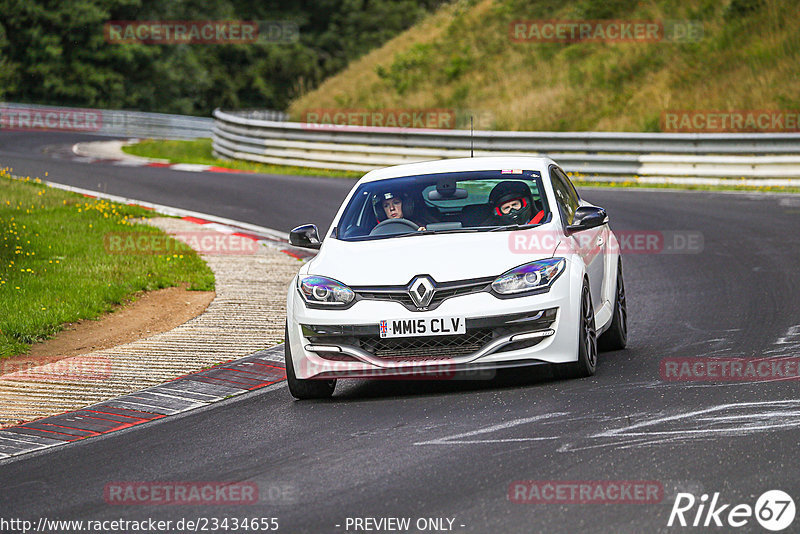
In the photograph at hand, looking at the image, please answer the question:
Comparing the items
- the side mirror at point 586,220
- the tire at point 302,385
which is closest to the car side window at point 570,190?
the side mirror at point 586,220

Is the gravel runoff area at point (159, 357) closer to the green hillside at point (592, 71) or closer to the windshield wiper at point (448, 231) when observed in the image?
the windshield wiper at point (448, 231)

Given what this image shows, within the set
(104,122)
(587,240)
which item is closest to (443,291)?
(587,240)

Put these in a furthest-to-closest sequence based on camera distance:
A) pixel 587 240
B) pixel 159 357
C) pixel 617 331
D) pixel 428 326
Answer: pixel 159 357 → pixel 617 331 → pixel 587 240 → pixel 428 326

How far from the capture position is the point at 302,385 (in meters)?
7.94

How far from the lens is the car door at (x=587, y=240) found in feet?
27.6

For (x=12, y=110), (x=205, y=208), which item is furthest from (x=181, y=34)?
(x=205, y=208)

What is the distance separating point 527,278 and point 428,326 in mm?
720

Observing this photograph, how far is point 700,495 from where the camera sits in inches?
205

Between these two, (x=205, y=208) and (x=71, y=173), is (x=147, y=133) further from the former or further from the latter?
(x=205, y=208)

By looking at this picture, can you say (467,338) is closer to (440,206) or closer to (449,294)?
(449,294)

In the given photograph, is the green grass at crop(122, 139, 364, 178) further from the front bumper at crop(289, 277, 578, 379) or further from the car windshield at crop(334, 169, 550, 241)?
the front bumper at crop(289, 277, 578, 379)

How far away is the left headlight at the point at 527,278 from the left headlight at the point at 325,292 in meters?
0.97

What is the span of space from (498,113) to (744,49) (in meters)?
6.16

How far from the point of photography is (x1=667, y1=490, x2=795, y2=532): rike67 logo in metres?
4.87
